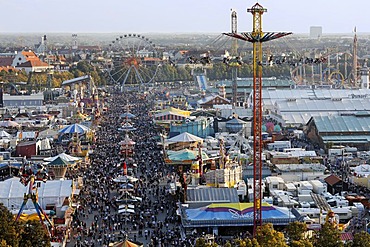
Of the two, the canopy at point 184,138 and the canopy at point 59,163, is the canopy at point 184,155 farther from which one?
the canopy at point 59,163

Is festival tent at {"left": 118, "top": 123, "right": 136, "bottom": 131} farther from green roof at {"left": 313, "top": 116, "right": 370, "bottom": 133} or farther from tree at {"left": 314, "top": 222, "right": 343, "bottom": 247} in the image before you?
tree at {"left": 314, "top": 222, "right": 343, "bottom": 247}

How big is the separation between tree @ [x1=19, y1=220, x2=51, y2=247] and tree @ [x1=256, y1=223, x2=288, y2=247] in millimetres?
4328

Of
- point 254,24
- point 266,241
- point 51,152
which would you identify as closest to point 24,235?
point 266,241

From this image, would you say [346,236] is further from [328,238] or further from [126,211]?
[126,211]

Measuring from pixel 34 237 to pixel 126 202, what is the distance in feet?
20.2

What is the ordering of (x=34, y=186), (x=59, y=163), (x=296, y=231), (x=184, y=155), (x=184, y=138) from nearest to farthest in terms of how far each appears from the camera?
(x=296, y=231)
(x=34, y=186)
(x=59, y=163)
(x=184, y=155)
(x=184, y=138)

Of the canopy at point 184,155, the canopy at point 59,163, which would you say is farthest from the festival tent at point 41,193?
the canopy at point 184,155

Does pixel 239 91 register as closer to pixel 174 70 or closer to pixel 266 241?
pixel 174 70

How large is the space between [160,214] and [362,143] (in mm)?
→ 13574

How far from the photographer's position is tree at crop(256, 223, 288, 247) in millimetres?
15156

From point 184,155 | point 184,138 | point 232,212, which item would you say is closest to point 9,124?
point 184,138

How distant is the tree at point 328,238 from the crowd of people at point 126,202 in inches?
135

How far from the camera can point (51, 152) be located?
3014 centimetres

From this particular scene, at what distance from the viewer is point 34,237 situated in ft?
53.3
